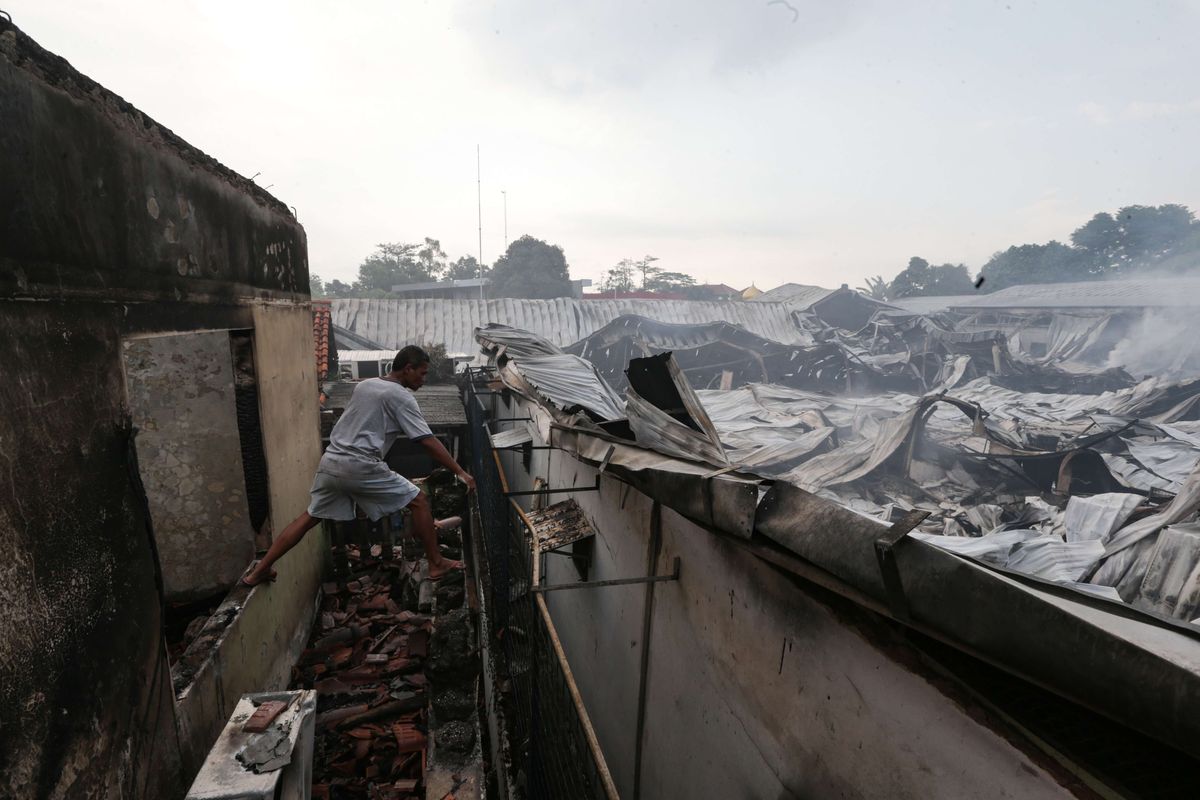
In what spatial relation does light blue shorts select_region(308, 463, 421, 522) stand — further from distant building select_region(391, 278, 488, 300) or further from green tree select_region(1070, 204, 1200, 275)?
green tree select_region(1070, 204, 1200, 275)

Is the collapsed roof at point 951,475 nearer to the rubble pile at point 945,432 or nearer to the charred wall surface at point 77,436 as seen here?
the rubble pile at point 945,432

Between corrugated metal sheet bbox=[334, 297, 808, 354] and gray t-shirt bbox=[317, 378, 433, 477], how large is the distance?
18305 mm

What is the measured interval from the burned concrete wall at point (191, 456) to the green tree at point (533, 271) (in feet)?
128

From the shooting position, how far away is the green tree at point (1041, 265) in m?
46.1

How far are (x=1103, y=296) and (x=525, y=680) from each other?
1267 inches

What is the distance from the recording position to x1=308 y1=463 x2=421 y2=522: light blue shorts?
452 cm

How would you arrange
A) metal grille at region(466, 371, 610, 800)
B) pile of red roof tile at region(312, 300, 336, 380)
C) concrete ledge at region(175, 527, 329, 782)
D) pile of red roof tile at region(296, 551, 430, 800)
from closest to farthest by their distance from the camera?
concrete ledge at region(175, 527, 329, 782)
metal grille at region(466, 371, 610, 800)
pile of red roof tile at region(296, 551, 430, 800)
pile of red roof tile at region(312, 300, 336, 380)

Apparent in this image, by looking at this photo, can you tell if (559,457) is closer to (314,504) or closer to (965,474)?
(314,504)

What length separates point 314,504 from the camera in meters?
4.52

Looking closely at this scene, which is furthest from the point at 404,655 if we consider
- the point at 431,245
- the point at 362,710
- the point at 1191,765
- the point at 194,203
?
the point at 431,245

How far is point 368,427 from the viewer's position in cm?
459


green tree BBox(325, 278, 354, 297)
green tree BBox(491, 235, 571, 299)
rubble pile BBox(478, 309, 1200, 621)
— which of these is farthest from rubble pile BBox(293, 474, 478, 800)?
→ green tree BBox(325, 278, 354, 297)

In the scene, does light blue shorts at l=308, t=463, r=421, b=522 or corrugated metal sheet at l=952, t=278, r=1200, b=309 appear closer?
light blue shorts at l=308, t=463, r=421, b=522

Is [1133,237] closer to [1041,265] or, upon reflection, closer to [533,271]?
[1041,265]
